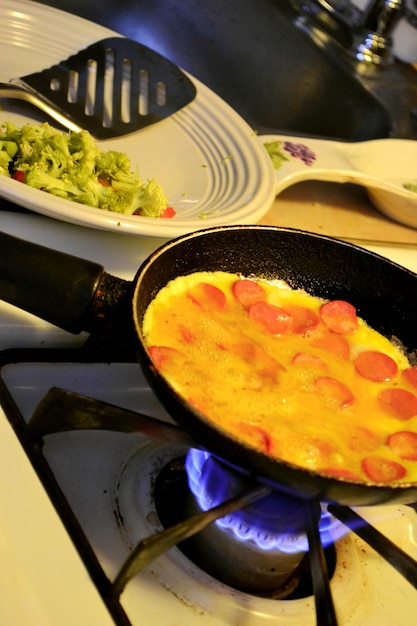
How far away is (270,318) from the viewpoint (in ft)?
2.81

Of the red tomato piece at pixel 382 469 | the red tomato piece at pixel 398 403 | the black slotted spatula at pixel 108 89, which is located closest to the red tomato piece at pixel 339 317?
the red tomato piece at pixel 398 403

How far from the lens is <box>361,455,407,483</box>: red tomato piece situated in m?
0.67

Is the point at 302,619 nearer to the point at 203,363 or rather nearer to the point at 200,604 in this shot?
the point at 200,604

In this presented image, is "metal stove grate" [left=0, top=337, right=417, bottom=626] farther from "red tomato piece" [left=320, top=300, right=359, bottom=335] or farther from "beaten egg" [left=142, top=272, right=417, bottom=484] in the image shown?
"red tomato piece" [left=320, top=300, right=359, bottom=335]

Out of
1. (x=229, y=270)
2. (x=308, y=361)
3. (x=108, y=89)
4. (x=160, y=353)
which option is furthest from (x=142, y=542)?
(x=108, y=89)

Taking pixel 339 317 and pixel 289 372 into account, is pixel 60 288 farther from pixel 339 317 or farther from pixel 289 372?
pixel 339 317

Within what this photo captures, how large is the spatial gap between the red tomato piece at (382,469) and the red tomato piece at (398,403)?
9 cm

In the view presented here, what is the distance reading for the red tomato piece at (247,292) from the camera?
88 cm

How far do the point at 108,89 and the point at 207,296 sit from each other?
591 millimetres

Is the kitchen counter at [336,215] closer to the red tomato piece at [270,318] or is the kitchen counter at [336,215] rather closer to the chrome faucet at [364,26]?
the red tomato piece at [270,318]

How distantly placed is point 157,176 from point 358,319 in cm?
44

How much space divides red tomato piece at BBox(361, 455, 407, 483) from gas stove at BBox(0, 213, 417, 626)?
10cm

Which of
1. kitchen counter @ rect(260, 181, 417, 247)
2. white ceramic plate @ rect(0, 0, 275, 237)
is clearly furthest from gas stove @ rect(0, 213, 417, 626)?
kitchen counter @ rect(260, 181, 417, 247)

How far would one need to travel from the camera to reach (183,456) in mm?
759
